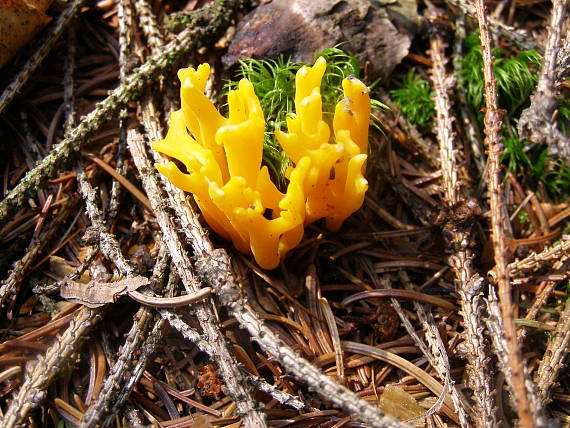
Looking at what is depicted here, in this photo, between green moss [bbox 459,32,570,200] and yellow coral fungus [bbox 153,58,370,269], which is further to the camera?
green moss [bbox 459,32,570,200]

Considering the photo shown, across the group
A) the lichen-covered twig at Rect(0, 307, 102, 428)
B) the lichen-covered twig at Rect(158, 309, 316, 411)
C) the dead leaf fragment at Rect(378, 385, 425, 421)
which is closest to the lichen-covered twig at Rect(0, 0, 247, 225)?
the lichen-covered twig at Rect(0, 307, 102, 428)

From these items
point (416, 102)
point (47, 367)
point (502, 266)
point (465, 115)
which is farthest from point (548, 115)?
point (47, 367)

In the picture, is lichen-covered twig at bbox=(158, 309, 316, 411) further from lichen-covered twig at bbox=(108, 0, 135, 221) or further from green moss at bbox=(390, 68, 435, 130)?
green moss at bbox=(390, 68, 435, 130)

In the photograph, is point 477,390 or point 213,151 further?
point 213,151

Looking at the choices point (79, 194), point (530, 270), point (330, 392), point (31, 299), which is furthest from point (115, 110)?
point (530, 270)

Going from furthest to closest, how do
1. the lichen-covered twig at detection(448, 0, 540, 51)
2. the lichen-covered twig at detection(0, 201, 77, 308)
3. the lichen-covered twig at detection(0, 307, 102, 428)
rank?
the lichen-covered twig at detection(448, 0, 540, 51), the lichen-covered twig at detection(0, 201, 77, 308), the lichen-covered twig at detection(0, 307, 102, 428)

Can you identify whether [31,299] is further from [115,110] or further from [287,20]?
[287,20]
